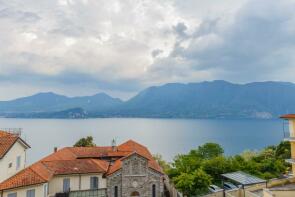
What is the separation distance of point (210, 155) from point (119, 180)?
31329 millimetres

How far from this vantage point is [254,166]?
4541 cm

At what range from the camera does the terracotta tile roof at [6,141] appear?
2943cm

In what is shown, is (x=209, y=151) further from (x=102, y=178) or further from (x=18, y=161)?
(x=18, y=161)

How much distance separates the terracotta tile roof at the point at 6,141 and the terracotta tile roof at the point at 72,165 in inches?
115

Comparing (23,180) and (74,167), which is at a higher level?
(74,167)

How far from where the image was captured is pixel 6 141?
3109cm

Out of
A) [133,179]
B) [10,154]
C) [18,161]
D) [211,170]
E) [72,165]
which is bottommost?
[211,170]

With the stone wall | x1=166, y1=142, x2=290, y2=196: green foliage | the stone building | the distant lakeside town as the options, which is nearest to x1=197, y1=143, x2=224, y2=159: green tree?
x1=166, y1=142, x2=290, y2=196: green foliage

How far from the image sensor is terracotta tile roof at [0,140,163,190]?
29428 millimetres

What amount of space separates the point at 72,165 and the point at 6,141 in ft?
28.4

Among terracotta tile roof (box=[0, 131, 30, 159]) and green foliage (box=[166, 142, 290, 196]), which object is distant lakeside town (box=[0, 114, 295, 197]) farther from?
green foliage (box=[166, 142, 290, 196])

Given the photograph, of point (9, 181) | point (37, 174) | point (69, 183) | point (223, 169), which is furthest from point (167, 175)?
point (9, 181)

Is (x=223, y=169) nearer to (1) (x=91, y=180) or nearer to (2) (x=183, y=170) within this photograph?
(2) (x=183, y=170)

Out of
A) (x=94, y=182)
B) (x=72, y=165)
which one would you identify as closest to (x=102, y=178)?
(x=94, y=182)
